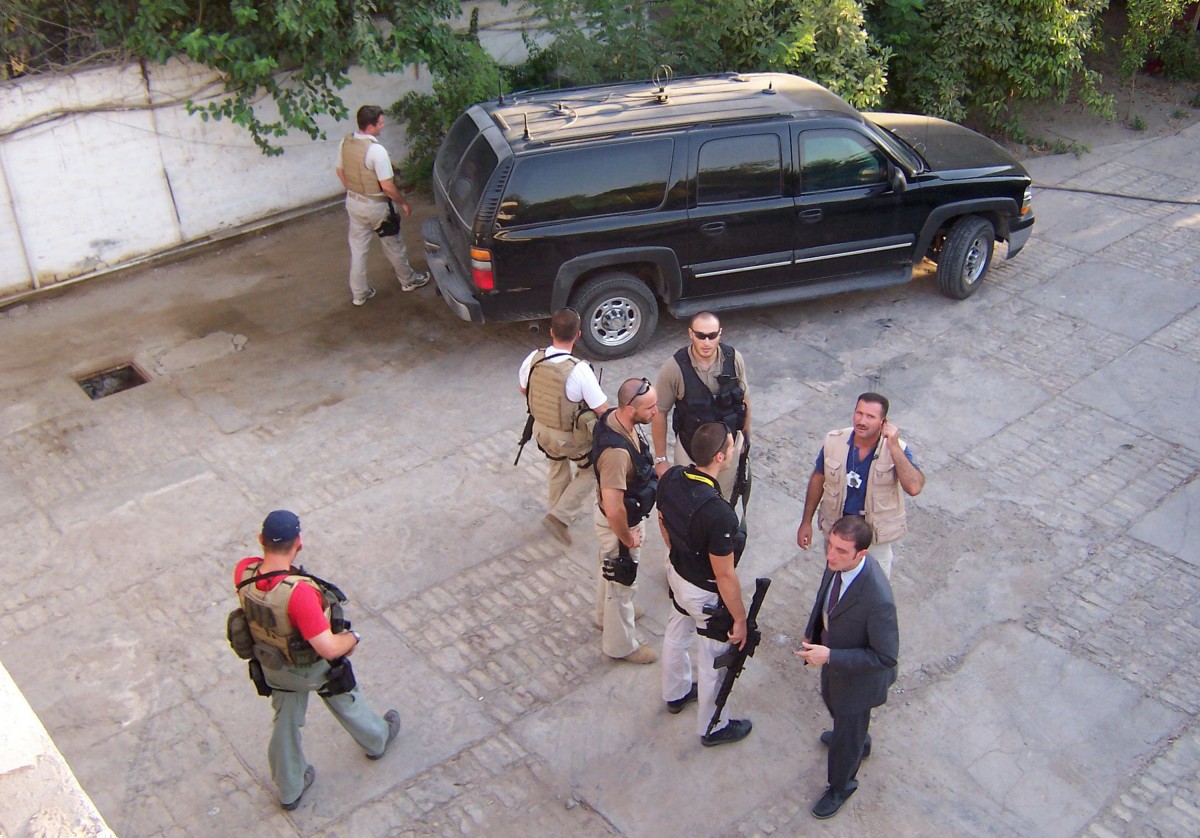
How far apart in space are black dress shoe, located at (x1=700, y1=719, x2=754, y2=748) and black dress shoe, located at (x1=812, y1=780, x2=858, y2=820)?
0.51m

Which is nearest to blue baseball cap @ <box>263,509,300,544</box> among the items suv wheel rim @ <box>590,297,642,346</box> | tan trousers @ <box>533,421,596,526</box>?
tan trousers @ <box>533,421,596,526</box>

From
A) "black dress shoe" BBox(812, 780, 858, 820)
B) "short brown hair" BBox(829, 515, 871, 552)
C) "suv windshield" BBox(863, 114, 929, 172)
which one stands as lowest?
"black dress shoe" BBox(812, 780, 858, 820)

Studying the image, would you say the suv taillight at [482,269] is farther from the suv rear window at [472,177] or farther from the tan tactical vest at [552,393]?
the tan tactical vest at [552,393]

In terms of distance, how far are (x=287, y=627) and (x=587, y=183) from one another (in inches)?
178

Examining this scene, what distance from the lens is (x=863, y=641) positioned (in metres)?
4.71

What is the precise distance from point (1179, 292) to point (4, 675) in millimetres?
9317

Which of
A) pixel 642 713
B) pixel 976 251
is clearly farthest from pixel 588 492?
pixel 976 251

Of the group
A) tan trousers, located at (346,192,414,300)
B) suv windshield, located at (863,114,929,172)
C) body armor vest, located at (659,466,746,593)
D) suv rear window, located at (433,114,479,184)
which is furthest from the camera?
tan trousers, located at (346,192,414,300)

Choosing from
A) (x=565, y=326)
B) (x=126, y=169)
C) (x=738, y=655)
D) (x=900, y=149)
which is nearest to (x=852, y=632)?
(x=738, y=655)

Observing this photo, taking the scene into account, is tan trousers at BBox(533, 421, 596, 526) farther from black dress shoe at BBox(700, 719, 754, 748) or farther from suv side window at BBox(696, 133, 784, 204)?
suv side window at BBox(696, 133, 784, 204)

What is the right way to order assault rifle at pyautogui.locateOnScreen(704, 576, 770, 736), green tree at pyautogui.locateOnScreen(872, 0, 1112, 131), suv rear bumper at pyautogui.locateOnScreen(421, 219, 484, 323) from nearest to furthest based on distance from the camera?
1. assault rifle at pyautogui.locateOnScreen(704, 576, 770, 736)
2. suv rear bumper at pyautogui.locateOnScreen(421, 219, 484, 323)
3. green tree at pyautogui.locateOnScreen(872, 0, 1112, 131)

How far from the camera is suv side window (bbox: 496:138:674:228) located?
801 centimetres

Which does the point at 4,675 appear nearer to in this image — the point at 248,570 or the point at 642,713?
the point at 248,570

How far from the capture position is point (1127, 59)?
12828 millimetres
